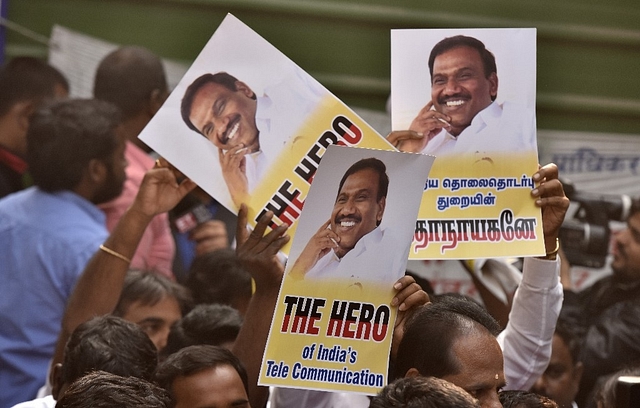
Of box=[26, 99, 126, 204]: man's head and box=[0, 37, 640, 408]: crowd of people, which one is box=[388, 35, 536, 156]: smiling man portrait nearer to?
box=[0, 37, 640, 408]: crowd of people

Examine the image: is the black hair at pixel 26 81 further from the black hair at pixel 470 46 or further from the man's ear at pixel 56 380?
the black hair at pixel 470 46

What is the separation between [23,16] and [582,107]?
255 cm

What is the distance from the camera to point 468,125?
→ 2969mm

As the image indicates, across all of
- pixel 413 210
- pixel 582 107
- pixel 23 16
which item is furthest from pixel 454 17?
pixel 413 210

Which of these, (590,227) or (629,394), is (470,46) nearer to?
(629,394)

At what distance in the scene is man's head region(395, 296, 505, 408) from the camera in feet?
8.36

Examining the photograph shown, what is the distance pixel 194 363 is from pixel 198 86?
2.28ft

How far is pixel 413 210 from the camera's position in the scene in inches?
103

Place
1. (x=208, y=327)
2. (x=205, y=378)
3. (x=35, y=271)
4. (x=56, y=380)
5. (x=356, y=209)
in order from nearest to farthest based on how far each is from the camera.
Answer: (x=356, y=209), (x=205, y=378), (x=56, y=380), (x=208, y=327), (x=35, y=271)

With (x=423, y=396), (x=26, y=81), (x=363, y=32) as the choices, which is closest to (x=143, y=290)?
(x=26, y=81)

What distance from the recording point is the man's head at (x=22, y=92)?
4.77m

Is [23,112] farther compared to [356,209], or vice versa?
[23,112]

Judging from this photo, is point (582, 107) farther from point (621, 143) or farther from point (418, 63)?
point (418, 63)

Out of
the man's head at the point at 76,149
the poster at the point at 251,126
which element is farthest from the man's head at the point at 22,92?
the poster at the point at 251,126
